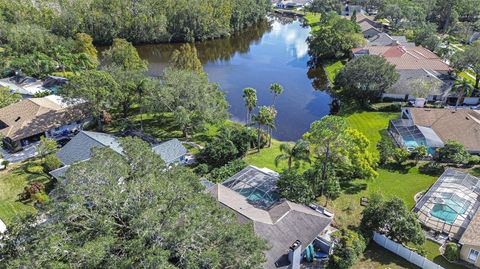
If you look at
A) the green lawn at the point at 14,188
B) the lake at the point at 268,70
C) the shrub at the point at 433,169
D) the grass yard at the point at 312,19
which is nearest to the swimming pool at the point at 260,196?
the lake at the point at 268,70

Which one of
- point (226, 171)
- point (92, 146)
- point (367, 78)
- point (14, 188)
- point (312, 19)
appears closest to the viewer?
point (14, 188)

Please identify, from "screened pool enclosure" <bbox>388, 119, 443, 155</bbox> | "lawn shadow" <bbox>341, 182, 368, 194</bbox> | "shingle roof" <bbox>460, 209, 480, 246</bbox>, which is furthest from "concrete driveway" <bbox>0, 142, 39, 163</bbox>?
"screened pool enclosure" <bbox>388, 119, 443, 155</bbox>

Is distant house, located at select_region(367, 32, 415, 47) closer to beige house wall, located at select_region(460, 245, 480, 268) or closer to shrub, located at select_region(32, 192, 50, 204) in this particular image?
beige house wall, located at select_region(460, 245, 480, 268)

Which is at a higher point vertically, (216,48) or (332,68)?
(332,68)

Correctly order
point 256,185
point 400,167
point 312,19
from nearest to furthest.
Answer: point 256,185, point 400,167, point 312,19

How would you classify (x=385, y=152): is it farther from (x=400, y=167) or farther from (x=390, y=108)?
(x=390, y=108)

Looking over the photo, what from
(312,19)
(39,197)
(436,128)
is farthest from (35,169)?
(312,19)

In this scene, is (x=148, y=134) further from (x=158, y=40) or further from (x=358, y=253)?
(x=158, y=40)
